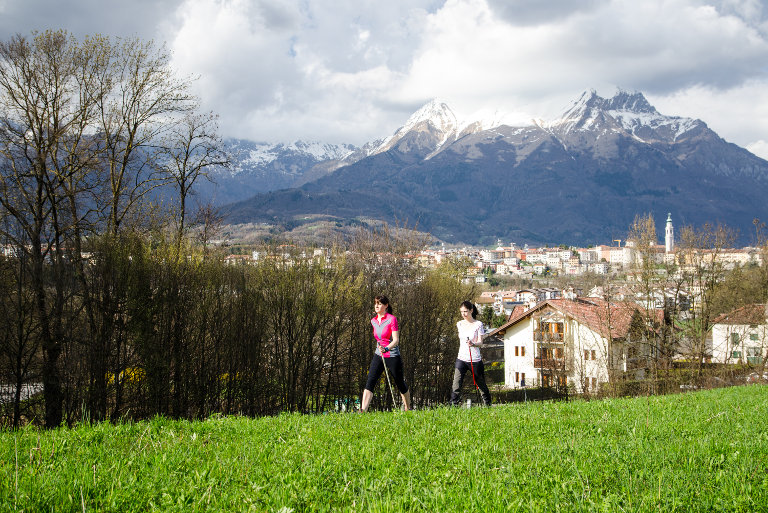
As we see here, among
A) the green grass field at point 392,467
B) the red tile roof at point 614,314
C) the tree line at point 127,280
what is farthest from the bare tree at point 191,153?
the red tile roof at point 614,314

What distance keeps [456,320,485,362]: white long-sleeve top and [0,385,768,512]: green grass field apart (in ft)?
13.8

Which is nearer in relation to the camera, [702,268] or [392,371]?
[392,371]

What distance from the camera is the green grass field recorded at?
123 inches

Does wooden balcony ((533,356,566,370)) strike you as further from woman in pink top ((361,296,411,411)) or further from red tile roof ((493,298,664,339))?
woman in pink top ((361,296,411,411))

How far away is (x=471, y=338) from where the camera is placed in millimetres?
10172

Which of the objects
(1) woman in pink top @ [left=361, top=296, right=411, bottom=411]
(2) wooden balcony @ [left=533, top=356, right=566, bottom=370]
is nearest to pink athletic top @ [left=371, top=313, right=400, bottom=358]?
(1) woman in pink top @ [left=361, top=296, right=411, bottom=411]

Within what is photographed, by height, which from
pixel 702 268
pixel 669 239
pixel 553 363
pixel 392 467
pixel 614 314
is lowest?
pixel 553 363

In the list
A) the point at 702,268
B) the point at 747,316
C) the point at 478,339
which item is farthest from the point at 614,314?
the point at 478,339

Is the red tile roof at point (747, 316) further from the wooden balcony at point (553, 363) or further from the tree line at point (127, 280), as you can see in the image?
the tree line at point (127, 280)

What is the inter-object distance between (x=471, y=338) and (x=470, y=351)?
1.03ft

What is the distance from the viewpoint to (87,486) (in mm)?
3277

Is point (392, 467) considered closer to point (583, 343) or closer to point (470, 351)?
point (470, 351)

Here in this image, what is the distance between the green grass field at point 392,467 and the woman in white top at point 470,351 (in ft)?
13.9

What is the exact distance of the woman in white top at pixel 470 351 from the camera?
33.4 feet
